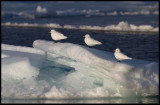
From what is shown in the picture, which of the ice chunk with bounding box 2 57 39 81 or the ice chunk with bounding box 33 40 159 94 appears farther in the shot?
the ice chunk with bounding box 2 57 39 81

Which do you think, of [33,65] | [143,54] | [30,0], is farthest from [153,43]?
[30,0]

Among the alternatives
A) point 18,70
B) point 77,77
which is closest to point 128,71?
point 77,77

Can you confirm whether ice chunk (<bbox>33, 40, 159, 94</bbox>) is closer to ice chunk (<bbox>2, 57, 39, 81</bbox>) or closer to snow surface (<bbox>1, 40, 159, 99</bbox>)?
snow surface (<bbox>1, 40, 159, 99</bbox>)

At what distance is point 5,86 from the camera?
33.5ft

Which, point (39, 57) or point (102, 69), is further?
point (39, 57)

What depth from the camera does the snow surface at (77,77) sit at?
31.9 feet

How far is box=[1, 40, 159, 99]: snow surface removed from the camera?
9.71m

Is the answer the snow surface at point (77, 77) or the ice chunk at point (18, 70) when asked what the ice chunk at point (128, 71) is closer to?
the snow surface at point (77, 77)

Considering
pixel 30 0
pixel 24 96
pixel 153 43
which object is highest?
pixel 24 96

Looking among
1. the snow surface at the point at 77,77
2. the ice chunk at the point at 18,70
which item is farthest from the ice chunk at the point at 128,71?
the ice chunk at the point at 18,70

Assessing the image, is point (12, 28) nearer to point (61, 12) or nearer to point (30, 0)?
point (61, 12)

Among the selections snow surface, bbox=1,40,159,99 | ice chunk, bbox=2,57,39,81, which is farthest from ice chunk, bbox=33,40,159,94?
ice chunk, bbox=2,57,39,81

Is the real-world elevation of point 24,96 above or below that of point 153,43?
above

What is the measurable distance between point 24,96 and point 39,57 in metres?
1.41
